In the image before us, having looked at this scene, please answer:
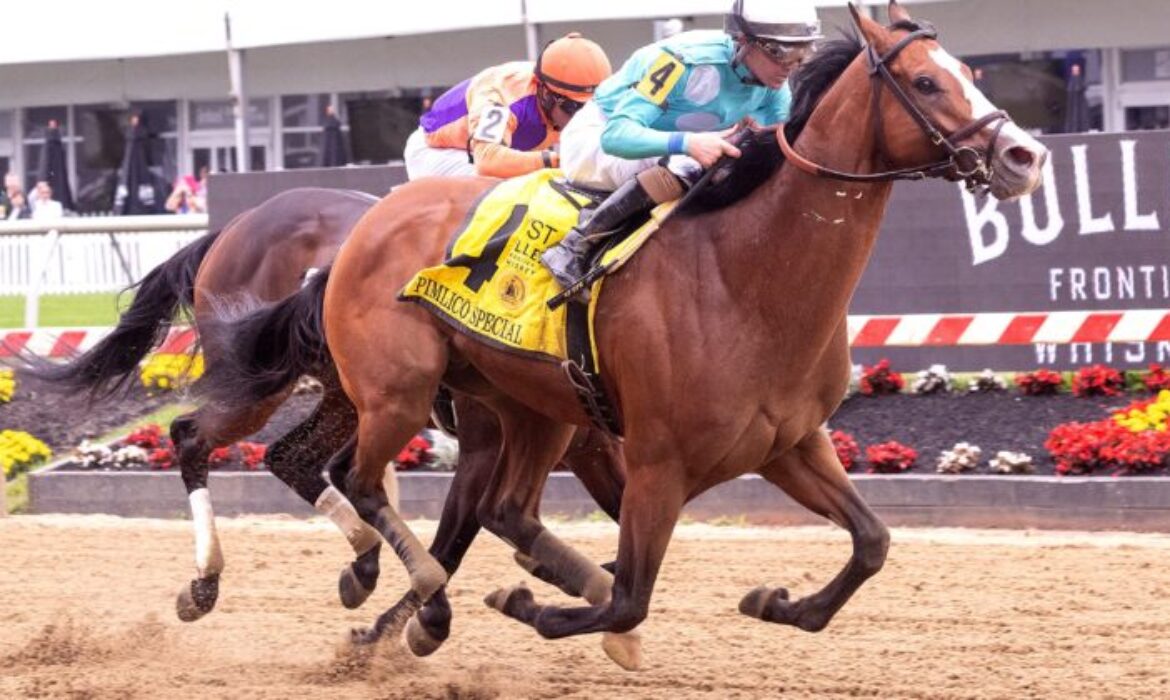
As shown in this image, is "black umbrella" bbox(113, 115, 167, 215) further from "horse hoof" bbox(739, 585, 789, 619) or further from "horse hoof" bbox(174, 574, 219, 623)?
"horse hoof" bbox(739, 585, 789, 619)

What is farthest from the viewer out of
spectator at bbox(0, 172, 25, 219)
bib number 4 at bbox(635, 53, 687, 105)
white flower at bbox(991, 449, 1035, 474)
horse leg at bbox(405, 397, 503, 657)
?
spectator at bbox(0, 172, 25, 219)

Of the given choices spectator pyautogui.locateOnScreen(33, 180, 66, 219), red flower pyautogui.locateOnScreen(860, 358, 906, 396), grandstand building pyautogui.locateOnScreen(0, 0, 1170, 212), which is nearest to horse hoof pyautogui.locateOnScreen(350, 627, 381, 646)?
red flower pyautogui.locateOnScreen(860, 358, 906, 396)

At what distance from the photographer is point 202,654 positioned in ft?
21.5

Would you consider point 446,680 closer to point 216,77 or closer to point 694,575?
point 694,575

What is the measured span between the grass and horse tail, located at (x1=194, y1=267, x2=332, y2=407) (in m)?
7.04

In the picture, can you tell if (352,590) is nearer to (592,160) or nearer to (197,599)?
(197,599)

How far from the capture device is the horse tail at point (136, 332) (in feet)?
26.2

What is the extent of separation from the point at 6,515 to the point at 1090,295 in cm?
541

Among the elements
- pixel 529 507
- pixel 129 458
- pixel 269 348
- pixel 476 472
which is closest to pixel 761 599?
pixel 529 507

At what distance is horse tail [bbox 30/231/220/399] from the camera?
7.98 meters

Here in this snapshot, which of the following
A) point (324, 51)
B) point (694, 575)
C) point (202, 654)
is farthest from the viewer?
point (324, 51)

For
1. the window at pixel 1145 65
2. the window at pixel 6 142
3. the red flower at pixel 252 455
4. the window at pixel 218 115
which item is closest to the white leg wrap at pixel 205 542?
the red flower at pixel 252 455

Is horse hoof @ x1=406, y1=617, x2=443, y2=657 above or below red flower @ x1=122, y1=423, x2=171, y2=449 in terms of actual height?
Answer: above

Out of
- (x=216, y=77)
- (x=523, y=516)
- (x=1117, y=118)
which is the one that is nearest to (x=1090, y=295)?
(x=523, y=516)
